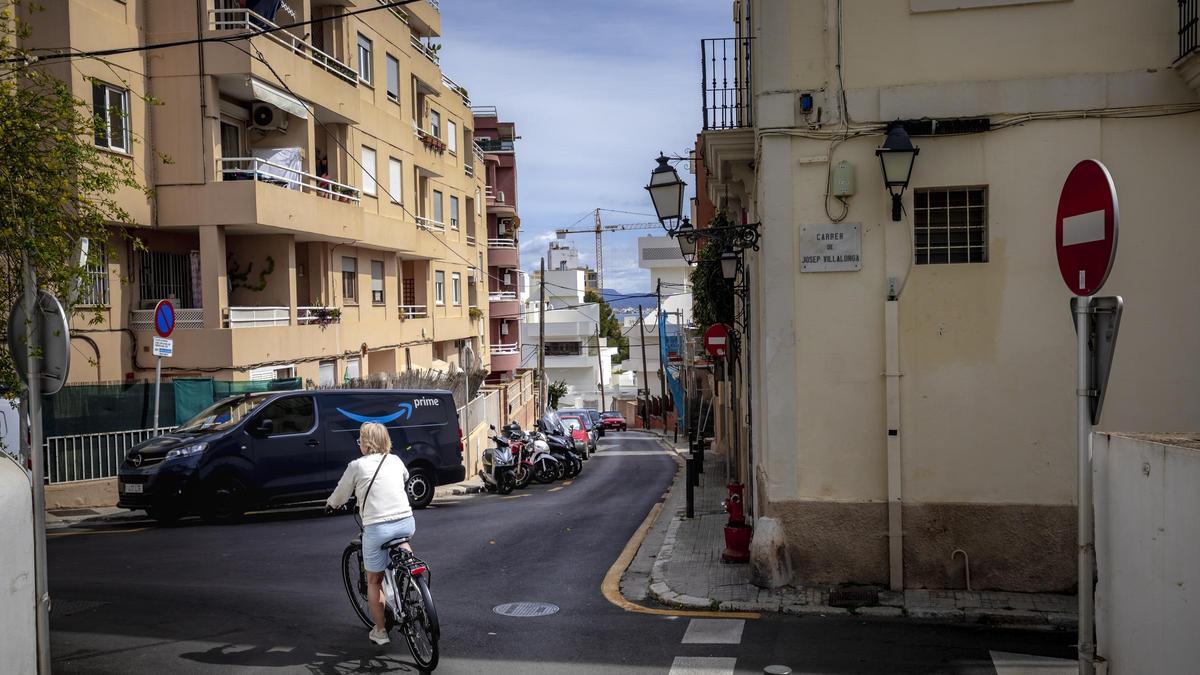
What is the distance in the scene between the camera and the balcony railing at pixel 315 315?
78.2 feet

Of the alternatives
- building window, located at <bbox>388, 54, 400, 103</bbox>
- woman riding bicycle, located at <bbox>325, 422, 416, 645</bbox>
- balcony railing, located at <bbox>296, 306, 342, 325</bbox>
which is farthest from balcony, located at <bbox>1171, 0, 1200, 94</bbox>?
building window, located at <bbox>388, 54, 400, 103</bbox>

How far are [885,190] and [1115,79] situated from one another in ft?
7.17

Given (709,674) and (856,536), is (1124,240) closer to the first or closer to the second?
(856,536)

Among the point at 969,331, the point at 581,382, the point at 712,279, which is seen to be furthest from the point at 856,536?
the point at 581,382

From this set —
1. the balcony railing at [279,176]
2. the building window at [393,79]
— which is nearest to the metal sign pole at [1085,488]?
the balcony railing at [279,176]

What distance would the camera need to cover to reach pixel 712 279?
17109mm

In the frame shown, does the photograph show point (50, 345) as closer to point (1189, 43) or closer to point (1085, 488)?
point (1085, 488)

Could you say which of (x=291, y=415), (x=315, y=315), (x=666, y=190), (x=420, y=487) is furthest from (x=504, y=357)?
(x=666, y=190)

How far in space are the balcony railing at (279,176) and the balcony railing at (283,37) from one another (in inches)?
107

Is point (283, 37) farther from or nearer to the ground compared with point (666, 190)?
farther from the ground

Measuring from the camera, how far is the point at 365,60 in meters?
27.7

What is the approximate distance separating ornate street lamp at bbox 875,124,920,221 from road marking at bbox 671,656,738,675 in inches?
171

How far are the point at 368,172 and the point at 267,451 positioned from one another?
47.0 ft

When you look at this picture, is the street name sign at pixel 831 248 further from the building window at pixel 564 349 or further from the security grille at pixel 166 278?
the building window at pixel 564 349
